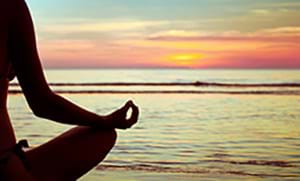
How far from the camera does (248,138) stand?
11102 millimetres

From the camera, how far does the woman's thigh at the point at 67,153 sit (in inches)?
87.7

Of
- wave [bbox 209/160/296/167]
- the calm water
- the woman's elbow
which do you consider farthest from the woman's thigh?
wave [bbox 209/160/296/167]

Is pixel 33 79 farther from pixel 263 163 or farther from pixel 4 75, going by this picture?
pixel 263 163

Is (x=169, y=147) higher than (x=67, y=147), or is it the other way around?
(x=67, y=147)

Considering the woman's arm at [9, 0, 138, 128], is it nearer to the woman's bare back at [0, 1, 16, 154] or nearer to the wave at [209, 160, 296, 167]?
the woman's bare back at [0, 1, 16, 154]

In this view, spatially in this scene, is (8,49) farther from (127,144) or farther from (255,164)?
(127,144)

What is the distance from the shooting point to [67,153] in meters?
2.25

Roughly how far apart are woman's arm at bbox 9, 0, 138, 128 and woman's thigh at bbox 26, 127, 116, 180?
0.16 feet

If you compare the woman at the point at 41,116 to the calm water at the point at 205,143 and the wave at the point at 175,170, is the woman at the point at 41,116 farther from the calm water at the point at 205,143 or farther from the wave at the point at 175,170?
the wave at the point at 175,170

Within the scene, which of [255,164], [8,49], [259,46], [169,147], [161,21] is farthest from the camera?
[161,21]

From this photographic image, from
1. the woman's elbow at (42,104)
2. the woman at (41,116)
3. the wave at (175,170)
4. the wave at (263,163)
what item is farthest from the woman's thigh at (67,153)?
the wave at (263,163)

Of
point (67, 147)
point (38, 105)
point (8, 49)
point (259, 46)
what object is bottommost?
point (259, 46)

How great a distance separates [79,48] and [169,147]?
1141 inches

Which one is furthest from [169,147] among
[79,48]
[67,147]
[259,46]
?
[79,48]
